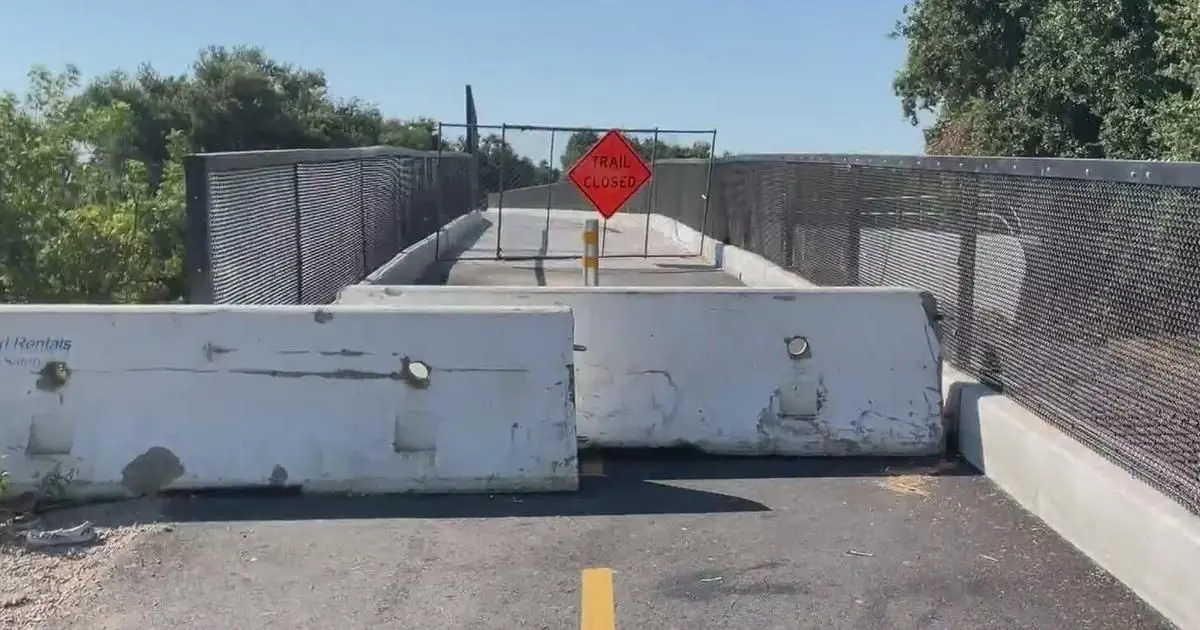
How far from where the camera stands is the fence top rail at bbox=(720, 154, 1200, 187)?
16.6 feet

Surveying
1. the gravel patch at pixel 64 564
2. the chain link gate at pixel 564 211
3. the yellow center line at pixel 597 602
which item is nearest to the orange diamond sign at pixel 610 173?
the chain link gate at pixel 564 211

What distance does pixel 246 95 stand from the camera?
62.9 metres

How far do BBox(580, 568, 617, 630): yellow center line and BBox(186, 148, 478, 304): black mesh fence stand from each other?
341 cm

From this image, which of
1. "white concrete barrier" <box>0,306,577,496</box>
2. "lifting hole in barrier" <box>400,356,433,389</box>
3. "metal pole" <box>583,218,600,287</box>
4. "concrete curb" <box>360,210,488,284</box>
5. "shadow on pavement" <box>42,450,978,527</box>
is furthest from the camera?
"concrete curb" <box>360,210,488,284</box>

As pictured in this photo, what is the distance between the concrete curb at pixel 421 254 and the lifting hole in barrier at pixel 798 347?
6.45m

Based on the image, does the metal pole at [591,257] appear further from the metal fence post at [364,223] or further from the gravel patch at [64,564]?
the gravel patch at [64,564]

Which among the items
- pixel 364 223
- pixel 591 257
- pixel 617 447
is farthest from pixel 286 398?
pixel 591 257

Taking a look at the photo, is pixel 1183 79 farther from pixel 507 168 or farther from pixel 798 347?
pixel 507 168

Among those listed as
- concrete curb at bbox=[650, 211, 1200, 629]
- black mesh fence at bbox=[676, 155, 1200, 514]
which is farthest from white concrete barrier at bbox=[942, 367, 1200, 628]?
black mesh fence at bbox=[676, 155, 1200, 514]

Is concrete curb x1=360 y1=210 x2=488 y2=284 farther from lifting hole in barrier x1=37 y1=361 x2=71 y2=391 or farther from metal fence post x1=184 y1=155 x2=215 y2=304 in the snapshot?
lifting hole in barrier x1=37 y1=361 x2=71 y2=391

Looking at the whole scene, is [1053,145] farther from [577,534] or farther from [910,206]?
[577,534]

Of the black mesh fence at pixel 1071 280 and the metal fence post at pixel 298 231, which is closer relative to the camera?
the black mesh fence at pixel 1071 280

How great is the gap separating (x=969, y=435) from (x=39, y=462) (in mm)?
5201

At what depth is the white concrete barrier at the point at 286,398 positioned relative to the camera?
20.3 ft
